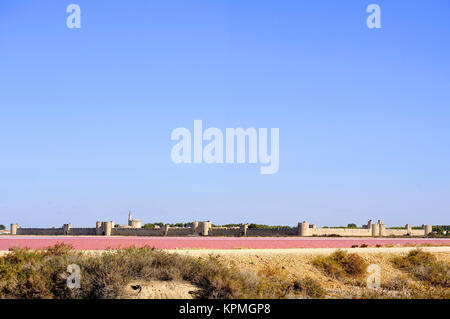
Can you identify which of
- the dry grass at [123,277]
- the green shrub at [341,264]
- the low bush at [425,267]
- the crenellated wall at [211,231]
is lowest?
the crenellated wall at [211,231]

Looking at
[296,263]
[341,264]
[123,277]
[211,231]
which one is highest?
[123,277]

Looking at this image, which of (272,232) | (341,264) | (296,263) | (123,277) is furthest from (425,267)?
(272,232)

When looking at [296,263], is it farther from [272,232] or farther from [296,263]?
[272,232]

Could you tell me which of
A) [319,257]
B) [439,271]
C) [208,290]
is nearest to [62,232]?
[319,257]

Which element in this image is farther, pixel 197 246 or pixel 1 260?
pixel 197 246

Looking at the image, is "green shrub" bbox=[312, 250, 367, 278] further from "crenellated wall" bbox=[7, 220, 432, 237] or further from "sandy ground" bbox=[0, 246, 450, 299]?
"crenellated wall" bbox=[7, 220, 432, 237]

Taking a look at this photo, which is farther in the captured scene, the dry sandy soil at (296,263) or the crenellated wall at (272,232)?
the crenellated wall at (272,232)

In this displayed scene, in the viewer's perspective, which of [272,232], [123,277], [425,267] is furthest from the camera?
[272,232]

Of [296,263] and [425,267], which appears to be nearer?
[296,263]

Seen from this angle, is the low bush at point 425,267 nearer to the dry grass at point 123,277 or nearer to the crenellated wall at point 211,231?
the dry grass at point 123,277

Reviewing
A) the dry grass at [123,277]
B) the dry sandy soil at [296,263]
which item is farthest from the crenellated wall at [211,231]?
the dry grass at [123,277]
